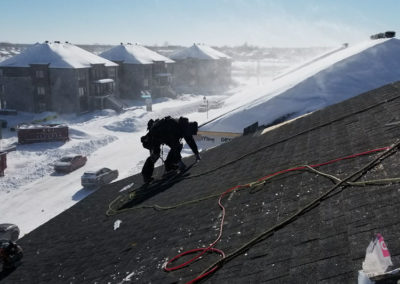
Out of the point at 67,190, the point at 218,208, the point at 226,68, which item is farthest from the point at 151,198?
the point at 226,68

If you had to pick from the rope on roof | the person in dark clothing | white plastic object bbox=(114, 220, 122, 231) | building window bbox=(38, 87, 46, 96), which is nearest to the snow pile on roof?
the person in dark clothing

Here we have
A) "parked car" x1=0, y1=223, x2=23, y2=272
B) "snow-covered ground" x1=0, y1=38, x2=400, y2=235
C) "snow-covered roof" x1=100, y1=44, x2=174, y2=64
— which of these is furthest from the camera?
"snow-covered roof" x1=100, y1=44, x2=174, y2=64

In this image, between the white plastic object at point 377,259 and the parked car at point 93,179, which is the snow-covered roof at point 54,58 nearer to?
the parked car at point 93,179

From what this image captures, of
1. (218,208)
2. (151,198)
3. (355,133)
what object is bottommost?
(151,198)

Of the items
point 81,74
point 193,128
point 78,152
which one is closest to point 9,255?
point 193,128

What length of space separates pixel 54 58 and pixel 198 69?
38.7m

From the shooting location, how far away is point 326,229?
14.0ft

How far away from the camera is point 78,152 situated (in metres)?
39.6

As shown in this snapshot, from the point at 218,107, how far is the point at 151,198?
55.8 meters

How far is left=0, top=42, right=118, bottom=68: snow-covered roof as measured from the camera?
5712cm

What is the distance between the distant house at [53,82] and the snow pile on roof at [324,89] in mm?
34472

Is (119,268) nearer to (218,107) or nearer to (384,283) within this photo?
(384,283)

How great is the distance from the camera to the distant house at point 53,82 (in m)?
56.7

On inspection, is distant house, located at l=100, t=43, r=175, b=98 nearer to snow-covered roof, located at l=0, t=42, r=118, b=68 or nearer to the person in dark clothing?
snow-covered roof, located at l=0, t=42, r=118, b=68
